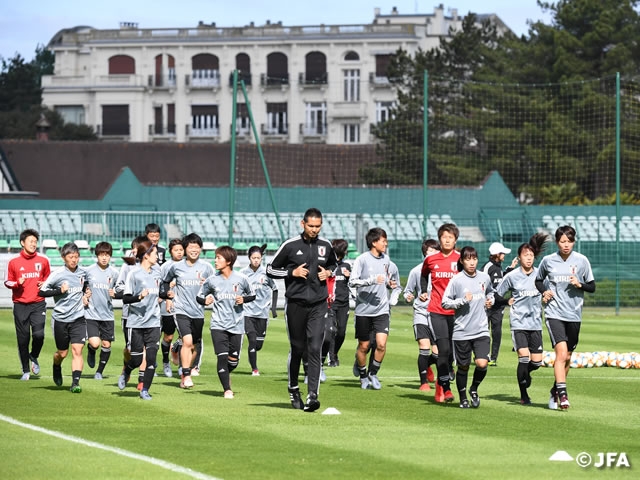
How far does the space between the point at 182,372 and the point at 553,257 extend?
16.7ft

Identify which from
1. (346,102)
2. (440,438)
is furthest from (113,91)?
(440,438)

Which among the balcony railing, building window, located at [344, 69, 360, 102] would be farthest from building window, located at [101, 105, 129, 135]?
building window, located at [344, 69, 360, 102]

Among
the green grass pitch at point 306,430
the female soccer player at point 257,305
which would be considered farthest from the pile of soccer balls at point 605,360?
the female soccer player at point 257,305

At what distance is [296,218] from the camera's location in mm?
40812

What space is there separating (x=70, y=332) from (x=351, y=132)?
8350 centimetres

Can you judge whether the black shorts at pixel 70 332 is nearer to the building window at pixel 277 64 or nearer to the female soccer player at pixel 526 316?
the female soccer player at pixel 526 316

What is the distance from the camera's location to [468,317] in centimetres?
1523

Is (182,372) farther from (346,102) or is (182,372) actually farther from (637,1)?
(346,102)

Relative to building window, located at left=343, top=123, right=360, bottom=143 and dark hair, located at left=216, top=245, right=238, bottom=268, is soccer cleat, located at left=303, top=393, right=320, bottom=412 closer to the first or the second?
dark hair, located at left=216, top=245, right=238, bottom=268

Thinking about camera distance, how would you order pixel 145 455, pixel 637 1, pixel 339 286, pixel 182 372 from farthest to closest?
pixel 637 1, pixel 339 286, pixel 182 372, pixel 145 455

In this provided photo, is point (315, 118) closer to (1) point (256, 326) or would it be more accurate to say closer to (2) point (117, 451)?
(1) point (256, 326)

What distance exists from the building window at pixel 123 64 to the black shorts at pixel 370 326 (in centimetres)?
9033

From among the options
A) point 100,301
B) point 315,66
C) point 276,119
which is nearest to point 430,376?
point 100,301

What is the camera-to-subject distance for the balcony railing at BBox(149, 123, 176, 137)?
344 ft
